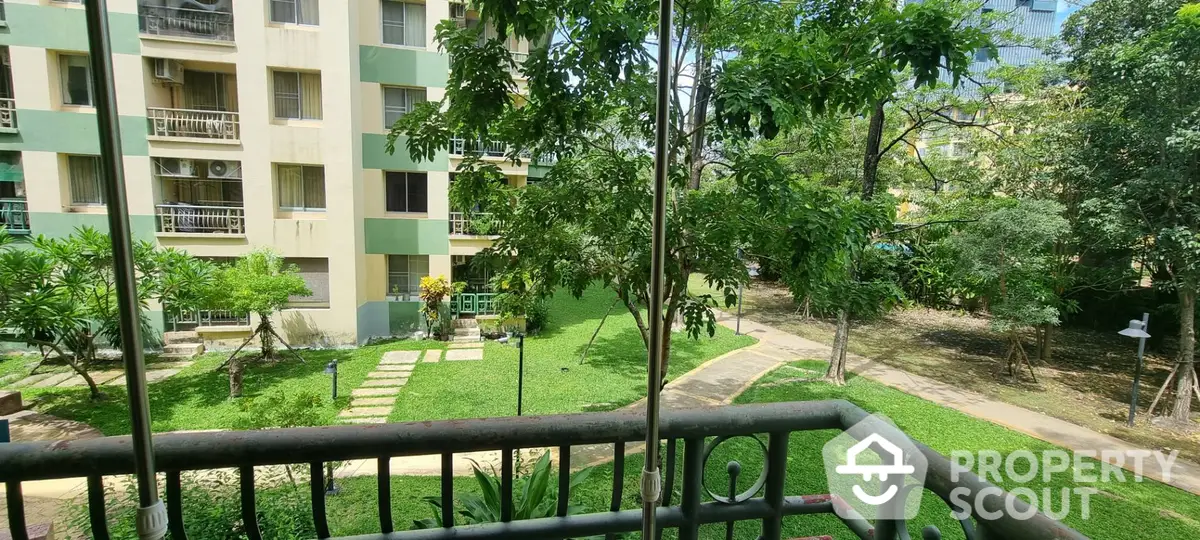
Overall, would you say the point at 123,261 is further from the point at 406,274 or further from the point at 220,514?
the point at 406,274

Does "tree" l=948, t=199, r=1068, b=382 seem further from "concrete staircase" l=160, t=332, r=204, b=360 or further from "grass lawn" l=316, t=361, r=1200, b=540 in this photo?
"concrete staircase" l=160, t=332, r=204, b=360

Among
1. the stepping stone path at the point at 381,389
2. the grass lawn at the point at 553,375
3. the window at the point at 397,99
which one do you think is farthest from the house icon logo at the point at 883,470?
the window at the point at 397,99

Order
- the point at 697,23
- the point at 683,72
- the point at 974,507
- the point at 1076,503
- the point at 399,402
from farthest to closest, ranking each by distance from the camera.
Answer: the point at 399,402, the point at 1076,503, the point at 683,72, the point at 697,23, the point at 974,507

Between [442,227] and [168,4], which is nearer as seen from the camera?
[168,4]

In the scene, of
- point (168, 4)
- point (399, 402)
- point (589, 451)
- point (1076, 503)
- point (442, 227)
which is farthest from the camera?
point (442, 227)

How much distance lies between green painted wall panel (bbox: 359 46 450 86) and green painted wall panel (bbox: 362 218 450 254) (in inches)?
64.0

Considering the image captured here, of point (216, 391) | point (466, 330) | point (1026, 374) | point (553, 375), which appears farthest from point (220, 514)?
point (1026, 374)

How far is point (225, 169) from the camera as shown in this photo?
17.3ft

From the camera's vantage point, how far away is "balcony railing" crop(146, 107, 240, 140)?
4762mm

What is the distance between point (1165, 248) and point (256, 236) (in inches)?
332

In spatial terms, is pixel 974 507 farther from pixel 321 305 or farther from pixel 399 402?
pixel 321 305

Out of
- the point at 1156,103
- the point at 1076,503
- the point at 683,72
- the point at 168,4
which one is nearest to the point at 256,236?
the point at 168,4

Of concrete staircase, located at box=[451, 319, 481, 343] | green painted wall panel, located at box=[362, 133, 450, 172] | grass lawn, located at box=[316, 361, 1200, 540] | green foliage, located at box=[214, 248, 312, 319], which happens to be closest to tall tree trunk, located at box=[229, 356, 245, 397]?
green foliage, located at box=[214, 248, 312, 319]

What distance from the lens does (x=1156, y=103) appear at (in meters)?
3.91
